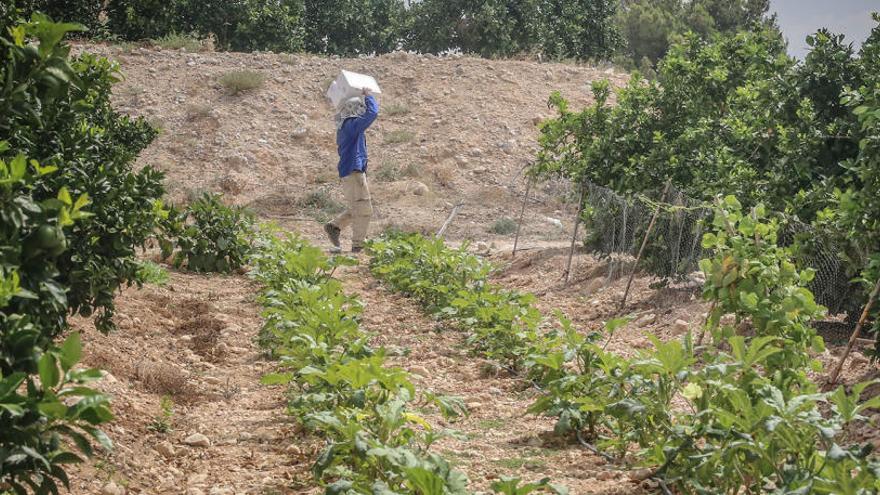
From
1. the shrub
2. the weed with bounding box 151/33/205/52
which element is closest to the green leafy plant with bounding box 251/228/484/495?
the shrub

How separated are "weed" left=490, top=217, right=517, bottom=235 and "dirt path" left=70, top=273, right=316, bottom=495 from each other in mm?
7488

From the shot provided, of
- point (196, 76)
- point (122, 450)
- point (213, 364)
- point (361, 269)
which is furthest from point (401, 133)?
point (122, 450)

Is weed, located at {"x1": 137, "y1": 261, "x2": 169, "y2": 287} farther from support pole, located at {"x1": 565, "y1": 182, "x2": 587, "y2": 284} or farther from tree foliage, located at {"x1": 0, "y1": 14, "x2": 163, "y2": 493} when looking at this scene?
support pole, located at {"x1": 565, "y1": 182, "x2": 587, "y2": 284}

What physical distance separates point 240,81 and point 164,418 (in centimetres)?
1623

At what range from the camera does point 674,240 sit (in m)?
8.94

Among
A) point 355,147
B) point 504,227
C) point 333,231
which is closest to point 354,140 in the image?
point 355,147

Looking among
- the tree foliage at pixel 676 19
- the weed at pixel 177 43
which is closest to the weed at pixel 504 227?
the weed at pixel 177 43

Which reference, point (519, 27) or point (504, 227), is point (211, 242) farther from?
point (519, 27)

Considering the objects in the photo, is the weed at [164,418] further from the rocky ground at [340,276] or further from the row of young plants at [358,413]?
the row of young plants at [358,413]

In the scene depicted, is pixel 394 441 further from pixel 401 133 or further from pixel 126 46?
pixel 126 46

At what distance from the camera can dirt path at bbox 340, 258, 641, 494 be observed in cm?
434

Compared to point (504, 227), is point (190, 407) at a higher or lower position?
higher

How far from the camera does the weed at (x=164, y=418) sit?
4.70m

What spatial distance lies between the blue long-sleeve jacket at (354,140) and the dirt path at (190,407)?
14.1 ft
